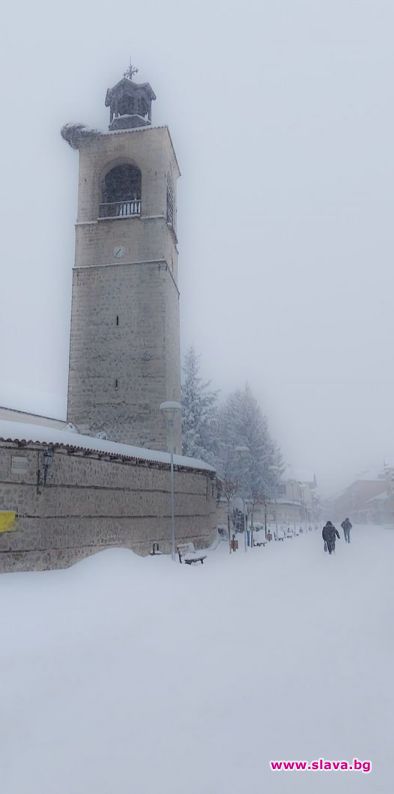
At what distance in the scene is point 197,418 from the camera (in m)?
34.5

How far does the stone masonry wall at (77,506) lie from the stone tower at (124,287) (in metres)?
5.91

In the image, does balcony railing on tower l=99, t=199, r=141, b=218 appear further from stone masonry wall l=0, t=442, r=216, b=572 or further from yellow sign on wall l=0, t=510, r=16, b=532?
yellow sign on wall l=0, t=510, r=16, b=532

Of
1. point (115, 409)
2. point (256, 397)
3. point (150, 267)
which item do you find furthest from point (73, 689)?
point (256, 397)

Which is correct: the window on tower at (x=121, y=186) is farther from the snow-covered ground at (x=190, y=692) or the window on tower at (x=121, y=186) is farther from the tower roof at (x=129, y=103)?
the snow-covered ground at (x=190, y=692)

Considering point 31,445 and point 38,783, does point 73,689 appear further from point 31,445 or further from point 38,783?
point 31,445

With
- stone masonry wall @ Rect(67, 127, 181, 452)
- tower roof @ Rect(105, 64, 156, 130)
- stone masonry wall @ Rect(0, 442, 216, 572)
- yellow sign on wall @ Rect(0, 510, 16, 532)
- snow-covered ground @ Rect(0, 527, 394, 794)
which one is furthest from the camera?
tower roof @ Rect(105, 64, 156, 130)

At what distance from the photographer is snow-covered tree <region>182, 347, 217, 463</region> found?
109 ft

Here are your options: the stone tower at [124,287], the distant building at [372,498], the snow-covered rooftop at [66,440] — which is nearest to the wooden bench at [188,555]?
the snow-covered rooftop at [66,440]

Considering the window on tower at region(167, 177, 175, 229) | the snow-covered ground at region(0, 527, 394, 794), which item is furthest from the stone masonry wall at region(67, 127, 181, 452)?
the snow-covered ground at region(0, 527, 394, 794)

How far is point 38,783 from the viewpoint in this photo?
3164 mm

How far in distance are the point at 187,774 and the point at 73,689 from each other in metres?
2.01

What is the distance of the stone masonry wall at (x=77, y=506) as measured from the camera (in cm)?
1254

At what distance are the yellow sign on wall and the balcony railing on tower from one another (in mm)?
19215

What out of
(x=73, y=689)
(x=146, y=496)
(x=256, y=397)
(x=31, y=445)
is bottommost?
(x=73, y=689)
